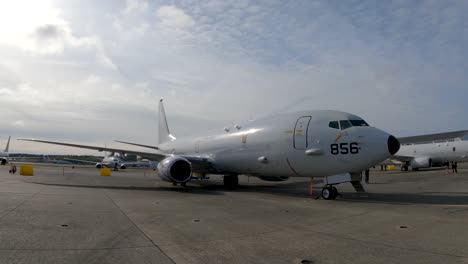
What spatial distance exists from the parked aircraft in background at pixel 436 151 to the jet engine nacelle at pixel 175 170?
122 feet

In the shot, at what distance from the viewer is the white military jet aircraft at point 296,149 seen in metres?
11.0

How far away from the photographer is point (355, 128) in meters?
11.4

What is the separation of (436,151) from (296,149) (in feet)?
133

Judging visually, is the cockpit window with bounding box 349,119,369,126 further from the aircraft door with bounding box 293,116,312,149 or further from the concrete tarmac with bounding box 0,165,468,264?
the concrete tarmac with bounding box 0,165,468,264

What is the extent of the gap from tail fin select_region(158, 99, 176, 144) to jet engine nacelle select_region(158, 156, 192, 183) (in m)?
12.0

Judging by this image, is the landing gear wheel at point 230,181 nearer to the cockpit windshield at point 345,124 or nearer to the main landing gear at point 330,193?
the main landing gear at point 330,193

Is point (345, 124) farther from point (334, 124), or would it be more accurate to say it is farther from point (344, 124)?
point (334, 124)

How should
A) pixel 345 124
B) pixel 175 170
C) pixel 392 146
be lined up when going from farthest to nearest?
pixel 175 170 < pixel 345 124 < pixel 392 146

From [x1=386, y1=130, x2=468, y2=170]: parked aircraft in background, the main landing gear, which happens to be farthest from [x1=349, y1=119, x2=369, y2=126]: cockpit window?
[x1=386, y1=130, x2=468, y2=170]: parked aircraft in background

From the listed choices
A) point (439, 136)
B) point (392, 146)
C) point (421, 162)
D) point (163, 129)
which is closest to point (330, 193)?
point (392, 146)

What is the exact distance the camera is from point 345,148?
11188mm

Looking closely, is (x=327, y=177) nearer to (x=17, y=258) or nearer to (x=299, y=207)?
(x=299, y=207)

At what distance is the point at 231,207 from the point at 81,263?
6016 millimetres

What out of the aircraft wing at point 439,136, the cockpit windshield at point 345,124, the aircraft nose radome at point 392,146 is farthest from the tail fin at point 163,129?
the aircraft wing at point 439,136
